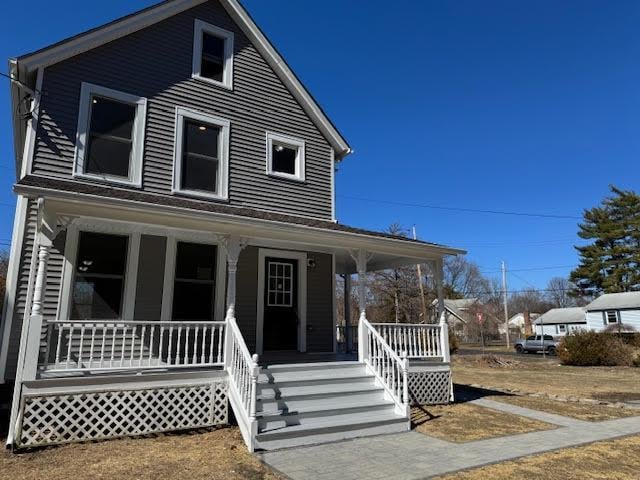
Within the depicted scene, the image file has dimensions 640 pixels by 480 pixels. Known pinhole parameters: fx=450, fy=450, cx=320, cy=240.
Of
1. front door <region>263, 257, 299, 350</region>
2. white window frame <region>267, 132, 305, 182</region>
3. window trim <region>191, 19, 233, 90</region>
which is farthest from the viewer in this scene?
white window frame <region>267, 132, 305, 182</region>

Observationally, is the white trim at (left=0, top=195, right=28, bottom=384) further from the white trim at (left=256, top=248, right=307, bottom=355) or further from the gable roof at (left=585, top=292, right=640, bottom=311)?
the gable roof at (left=585, top=292, right=640, bottom=311)

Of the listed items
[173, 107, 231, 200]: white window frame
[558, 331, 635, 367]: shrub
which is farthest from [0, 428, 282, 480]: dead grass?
[558, 331, 635, 367]: shrub

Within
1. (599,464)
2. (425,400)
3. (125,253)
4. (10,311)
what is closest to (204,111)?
(125,253)

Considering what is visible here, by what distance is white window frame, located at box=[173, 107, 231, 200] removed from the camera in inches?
388

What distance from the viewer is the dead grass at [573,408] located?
905 cm

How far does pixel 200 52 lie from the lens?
1071 cm

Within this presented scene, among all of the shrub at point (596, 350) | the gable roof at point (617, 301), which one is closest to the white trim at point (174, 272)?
the shrub at point (596, 350)

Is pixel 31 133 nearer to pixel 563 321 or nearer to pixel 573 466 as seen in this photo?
pixel 573 466

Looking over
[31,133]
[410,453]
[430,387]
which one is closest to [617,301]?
[430,387]

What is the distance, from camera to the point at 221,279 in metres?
9.52

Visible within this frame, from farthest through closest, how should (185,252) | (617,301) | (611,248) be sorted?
1. (611,248)
2. (617,301)
3. (185,252)

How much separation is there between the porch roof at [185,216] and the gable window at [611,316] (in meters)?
38.7

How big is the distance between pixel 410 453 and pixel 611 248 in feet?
173

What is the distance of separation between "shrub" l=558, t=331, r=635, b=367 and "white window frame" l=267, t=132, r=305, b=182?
20.0m
